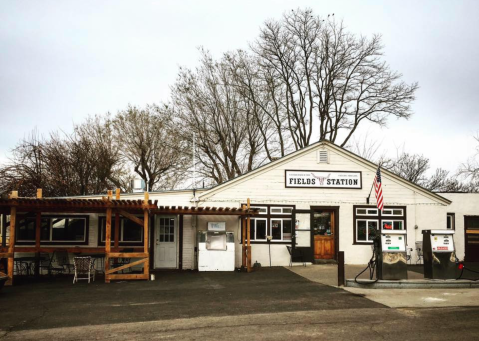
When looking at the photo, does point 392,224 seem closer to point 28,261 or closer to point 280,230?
point 280,230

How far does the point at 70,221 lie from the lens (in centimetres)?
1795

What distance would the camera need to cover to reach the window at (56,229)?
1770 cm

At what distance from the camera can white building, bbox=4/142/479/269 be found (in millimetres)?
18219

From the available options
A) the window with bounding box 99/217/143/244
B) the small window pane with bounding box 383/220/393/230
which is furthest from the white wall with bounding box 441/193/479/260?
the window with bounding box 99/217/143/244

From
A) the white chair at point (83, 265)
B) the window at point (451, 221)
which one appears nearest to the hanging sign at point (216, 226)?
the white chair at point (83, 265)

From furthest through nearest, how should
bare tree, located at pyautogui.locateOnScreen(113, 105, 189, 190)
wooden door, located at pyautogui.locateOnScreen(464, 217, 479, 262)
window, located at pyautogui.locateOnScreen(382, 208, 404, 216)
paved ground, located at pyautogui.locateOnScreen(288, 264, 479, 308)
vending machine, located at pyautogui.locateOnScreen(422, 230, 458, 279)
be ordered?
bare tree, located at pyautogui.locateOnScreen(113, 105, 189, 190) → wooden door, located at pyautogui.locateOnScreen(464, 217, 479, 262) → window, located at pyautogui.locateOnScreen(382, 208, 404, 216) → vending machine, located at pyautogui.locateOnScreen(422, 230, 458, 279) → paved ground, located at pyautogui.locateOnScreen(288, 264, 479, 308)

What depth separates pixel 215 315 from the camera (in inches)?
363

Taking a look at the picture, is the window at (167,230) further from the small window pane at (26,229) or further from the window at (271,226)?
the small window pane at (26,229)

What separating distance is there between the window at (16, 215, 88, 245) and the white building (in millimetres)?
51

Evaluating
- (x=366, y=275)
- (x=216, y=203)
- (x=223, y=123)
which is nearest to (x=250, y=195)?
(x=216, y=203)

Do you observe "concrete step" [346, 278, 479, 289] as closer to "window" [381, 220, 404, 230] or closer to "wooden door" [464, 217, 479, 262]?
"window" [381, 220, 404, 230]

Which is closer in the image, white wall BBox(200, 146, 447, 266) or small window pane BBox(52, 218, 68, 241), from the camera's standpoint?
small window pane BBox(52, 218, 68, 241)

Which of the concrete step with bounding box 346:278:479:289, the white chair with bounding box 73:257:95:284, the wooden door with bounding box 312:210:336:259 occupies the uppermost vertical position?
the wooden door with bounding box 312:210:336:259

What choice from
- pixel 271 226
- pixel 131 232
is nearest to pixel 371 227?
pixel 271 226
